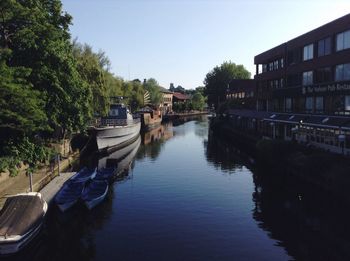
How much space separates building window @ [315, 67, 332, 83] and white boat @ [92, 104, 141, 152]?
→ 29.2m

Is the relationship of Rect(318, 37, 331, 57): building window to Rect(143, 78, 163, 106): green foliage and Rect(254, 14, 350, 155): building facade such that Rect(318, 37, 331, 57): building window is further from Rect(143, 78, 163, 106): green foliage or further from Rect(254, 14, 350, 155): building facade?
Rect(143, 78, 163, 106): green foliage

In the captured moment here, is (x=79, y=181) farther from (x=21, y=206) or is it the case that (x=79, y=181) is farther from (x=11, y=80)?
(x=11, y=80)

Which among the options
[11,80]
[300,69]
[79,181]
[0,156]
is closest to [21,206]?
[0,156]

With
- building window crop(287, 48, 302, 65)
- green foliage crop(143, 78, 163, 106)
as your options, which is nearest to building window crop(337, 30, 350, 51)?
building window crop(287, 48, 302, 65)

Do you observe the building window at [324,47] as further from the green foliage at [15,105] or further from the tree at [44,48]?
the green foliage at [15,105]

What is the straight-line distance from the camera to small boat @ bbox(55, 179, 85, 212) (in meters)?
28.0

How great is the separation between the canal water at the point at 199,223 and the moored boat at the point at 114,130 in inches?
539

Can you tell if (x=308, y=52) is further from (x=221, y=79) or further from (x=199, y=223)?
(x=221, y=79)

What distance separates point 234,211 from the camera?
29.8 meters

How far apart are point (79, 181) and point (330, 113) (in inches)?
1120

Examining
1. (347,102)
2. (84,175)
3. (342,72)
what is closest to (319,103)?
(342,72)

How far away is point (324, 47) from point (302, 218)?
27.9 metres

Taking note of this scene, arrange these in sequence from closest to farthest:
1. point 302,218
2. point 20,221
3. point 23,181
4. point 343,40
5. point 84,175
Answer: point 20,221 → point 302,218 → point 23,181 → point 84,175 → point 343,40

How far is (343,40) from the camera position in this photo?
4388cm
